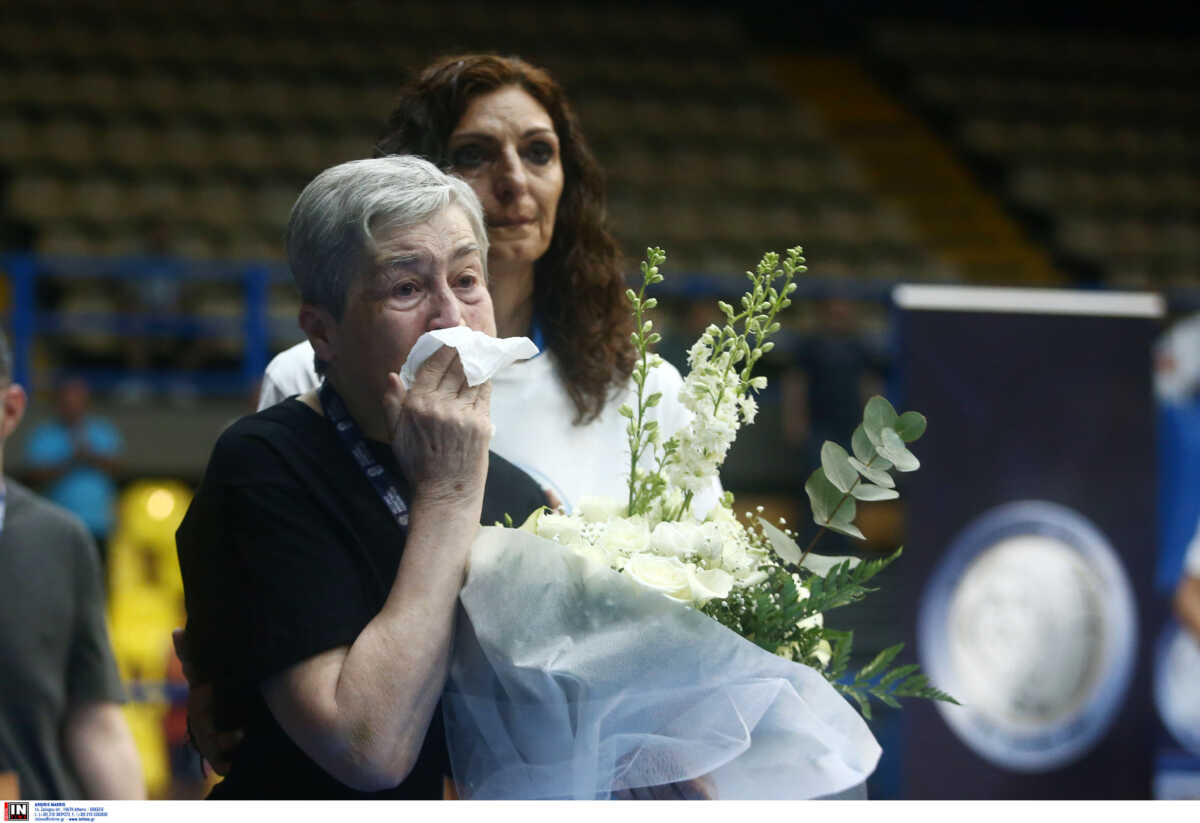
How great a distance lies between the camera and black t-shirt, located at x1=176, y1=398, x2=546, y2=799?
1.30m

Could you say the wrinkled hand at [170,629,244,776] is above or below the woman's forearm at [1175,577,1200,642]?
above

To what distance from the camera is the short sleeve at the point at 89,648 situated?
2385 mm

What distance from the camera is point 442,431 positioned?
52.2 inches

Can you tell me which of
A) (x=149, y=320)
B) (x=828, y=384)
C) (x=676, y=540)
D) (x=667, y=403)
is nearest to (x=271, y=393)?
(x=667, y=403)

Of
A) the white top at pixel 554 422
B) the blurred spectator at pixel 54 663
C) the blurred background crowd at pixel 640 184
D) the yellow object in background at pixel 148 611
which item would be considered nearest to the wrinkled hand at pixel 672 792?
the white top at pixel 554 422

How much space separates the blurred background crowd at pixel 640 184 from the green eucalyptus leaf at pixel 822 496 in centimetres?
306

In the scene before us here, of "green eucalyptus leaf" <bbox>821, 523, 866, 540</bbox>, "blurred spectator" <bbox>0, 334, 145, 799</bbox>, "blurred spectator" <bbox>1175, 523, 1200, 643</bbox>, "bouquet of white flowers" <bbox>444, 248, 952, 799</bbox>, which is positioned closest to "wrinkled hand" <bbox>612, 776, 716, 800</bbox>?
"bouquet of white flowers" <bbox>444, 248, 952, 799</bbox>

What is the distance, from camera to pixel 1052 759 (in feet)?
11.5

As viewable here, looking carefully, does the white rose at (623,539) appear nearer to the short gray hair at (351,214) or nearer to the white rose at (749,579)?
the white rose at (749,579)

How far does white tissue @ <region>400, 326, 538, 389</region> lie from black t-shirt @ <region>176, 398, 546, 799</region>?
0.16 m

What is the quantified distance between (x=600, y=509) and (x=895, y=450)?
0.96ft

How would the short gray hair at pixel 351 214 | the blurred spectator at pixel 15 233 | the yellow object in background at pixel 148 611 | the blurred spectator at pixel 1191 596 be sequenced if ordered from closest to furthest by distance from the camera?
the short gray hair at pixel 351 214, the blurred spectator at pixel 1191 596, the yellow object in background at pixel 148 611, the blurred spectator at pixel 15 233

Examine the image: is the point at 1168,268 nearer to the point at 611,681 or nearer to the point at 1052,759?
the point at 1052,759

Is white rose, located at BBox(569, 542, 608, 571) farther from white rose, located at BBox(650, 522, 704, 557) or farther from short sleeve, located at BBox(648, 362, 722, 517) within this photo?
short sleeve, located at BBox(648, 362, 722, 517)
